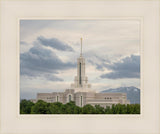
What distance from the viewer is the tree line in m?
4.06

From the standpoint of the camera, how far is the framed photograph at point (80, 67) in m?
3.94

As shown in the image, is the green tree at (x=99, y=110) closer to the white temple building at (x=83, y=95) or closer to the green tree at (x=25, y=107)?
the white temple building at (x=83, y=95)

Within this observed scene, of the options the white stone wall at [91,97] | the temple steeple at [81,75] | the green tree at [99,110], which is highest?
the temple steeple at [81,75]

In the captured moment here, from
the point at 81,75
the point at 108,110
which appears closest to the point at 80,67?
the point at 81,75

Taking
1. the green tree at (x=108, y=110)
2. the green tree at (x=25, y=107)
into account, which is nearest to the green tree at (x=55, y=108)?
the green tree at (x=25, y=107)

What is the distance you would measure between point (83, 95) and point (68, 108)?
0.30 meters

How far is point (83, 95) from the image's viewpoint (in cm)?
430

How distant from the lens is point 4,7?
402cm

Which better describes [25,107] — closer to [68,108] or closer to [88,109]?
[68,108]

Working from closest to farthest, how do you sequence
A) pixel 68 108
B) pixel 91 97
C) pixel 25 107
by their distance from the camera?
pixel 25 107 < pixel 68 108 < pixel 91 97

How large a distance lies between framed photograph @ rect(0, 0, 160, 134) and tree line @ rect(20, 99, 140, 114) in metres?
0.01

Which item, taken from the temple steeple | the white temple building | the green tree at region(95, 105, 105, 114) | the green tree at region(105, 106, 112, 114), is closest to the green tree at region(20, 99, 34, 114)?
the white temple building

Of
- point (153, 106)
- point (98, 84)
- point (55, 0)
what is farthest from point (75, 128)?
point (55, 0)

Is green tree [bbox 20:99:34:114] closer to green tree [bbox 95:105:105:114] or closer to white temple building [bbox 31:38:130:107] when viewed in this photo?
white temple building [bbox 31:38:130:107]
